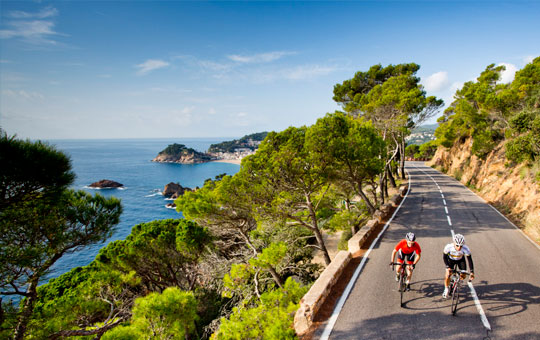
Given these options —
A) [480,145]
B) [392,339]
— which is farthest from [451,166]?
[392,339]

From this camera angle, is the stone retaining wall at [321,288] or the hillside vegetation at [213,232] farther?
the hillside vegetation at [213,232]

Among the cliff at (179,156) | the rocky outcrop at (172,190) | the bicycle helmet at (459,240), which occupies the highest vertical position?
the bicycle helmet at (459,240)

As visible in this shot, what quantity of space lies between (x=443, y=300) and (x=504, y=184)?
54.8 ft

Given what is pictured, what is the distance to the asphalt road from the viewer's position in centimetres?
509

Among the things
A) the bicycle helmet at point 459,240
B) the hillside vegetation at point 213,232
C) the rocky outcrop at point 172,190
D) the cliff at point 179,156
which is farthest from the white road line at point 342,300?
the cliff at point 179,156

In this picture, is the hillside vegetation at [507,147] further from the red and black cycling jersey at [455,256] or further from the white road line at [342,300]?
the red and black cycling jersey at [455,256]

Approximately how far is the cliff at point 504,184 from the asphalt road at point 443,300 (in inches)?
75.1

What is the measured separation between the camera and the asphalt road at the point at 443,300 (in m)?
5.09

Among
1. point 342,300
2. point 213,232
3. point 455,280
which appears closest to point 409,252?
point 455,280

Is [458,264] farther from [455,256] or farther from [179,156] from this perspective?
[179,156]

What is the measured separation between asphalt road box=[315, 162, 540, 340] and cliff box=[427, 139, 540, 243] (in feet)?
6.26

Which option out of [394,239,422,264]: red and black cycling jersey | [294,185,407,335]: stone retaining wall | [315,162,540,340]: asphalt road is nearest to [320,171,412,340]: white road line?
[315,162,540,340]: asphalt road

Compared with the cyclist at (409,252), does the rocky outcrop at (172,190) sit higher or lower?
lower

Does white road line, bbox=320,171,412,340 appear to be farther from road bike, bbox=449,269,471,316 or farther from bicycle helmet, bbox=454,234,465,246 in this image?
bicycle helmet, bbox=454,234,465,246
